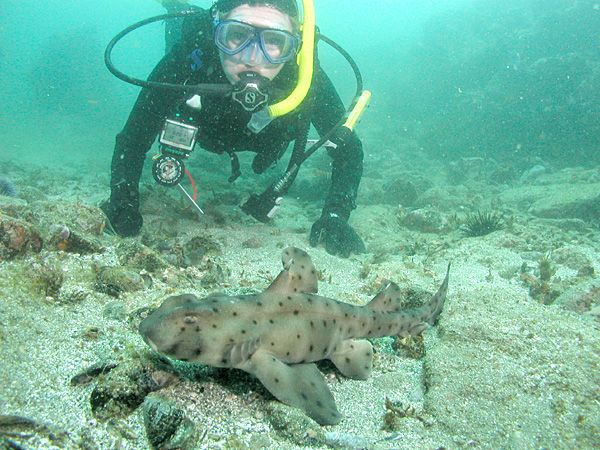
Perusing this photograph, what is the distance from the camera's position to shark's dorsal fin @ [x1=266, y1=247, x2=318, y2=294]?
2918mm

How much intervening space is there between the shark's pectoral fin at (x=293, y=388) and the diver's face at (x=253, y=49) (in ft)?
17.8

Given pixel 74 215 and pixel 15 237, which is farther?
pixel 74 215

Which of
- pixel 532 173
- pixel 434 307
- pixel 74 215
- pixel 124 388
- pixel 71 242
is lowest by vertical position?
pixel 74 215

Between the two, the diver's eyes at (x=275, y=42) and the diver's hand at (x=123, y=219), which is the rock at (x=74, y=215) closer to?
the diver's hand at (x=123, y=219)

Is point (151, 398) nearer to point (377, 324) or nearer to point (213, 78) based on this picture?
point (377, 324)

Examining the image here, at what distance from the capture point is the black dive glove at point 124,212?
20.8 feet

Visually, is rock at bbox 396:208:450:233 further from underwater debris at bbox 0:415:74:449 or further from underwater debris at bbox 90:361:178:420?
underwater debris at bbox 0:415:74:449

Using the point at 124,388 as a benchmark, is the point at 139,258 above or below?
below

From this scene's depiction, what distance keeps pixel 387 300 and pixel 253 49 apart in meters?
5.17

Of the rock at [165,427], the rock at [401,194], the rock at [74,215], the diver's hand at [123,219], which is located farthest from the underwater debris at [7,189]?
the rock at [401,194]

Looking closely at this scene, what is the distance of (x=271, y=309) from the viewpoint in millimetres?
2668

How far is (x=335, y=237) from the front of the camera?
23.7ft

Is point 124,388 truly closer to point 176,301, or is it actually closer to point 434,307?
point 176,301

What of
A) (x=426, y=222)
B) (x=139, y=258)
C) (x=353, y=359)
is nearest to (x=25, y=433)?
(x=353, y=359)
